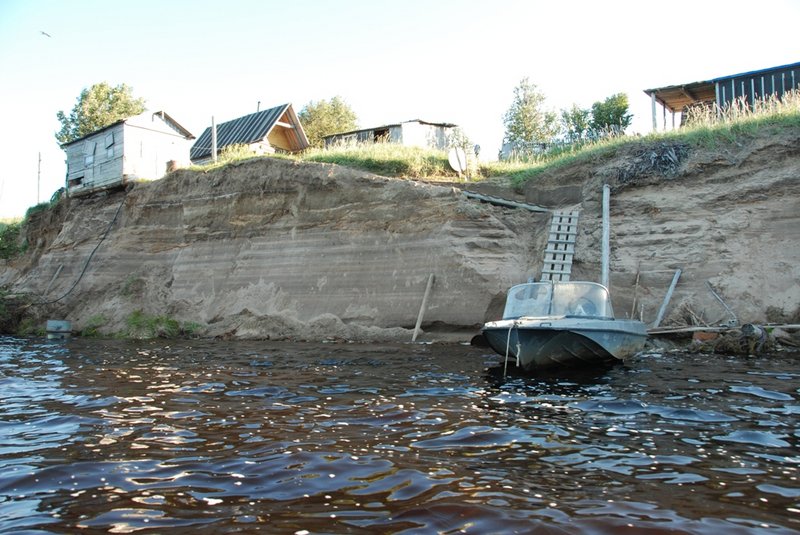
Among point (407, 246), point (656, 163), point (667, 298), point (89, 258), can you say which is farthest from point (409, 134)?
point (667, 298)

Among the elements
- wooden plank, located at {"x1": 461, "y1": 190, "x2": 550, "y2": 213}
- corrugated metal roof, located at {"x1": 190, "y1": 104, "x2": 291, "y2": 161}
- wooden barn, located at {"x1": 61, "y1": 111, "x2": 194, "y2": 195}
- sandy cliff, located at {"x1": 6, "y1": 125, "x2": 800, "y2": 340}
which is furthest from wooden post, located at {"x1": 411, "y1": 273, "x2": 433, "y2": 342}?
corrugated metal roof, located at {"x1": 190, "y1": 104, "x2": 291, "y2": 161}

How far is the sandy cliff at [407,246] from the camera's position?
45.3 ft

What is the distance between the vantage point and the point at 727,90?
19.9 meters

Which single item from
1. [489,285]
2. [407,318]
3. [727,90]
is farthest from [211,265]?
[727,90]

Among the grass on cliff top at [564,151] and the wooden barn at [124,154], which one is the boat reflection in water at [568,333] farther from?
the wooden barn at [124,154]

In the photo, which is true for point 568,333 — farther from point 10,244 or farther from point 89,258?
point 10,244

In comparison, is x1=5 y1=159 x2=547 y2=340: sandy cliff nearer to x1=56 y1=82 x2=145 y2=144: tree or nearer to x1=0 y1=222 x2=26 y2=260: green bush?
x1=0 y1=222 x2=26 y2=260: green bush

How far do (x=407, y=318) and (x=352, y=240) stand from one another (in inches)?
125

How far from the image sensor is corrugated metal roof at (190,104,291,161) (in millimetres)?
31297

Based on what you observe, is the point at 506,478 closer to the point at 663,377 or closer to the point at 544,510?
the point at 544,510

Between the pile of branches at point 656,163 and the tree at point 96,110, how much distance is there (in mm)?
34875

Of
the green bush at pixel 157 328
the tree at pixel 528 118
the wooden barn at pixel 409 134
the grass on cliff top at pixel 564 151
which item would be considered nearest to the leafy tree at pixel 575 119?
the tree at pixel 528 118

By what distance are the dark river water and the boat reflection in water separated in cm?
45

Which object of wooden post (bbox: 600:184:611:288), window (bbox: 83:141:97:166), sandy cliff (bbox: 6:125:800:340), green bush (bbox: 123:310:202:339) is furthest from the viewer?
window (bbox: 83:141:97:166)
